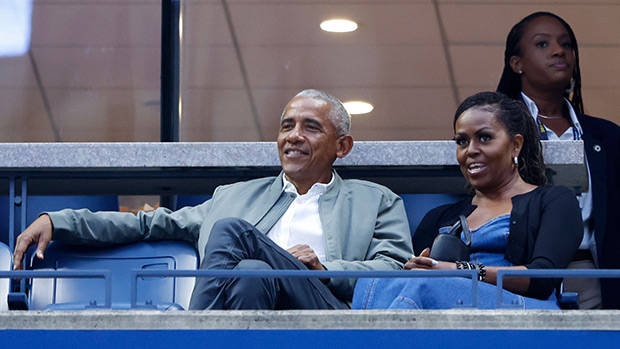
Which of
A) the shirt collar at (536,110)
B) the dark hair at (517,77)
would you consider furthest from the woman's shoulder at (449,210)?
the dark hair at (517,77)

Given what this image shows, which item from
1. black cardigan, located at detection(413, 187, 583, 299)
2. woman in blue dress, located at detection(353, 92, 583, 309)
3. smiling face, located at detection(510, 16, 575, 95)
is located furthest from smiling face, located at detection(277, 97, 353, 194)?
smiling face, located at detection(510, 16, 575, 95)

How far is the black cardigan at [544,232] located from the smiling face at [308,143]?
0.48m

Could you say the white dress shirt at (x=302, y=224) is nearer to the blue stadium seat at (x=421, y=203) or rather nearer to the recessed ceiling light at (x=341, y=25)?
the blue stadium seat at (x=421, y=203)

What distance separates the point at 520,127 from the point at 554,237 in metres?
0.51

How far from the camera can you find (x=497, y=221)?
10.4 feet

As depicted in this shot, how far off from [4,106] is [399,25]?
122 inches

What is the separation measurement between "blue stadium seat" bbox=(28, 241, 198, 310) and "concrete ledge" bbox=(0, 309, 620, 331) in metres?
1.12

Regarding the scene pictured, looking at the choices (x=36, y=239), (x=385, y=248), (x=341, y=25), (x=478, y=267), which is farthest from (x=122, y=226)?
(x=341, y=25)

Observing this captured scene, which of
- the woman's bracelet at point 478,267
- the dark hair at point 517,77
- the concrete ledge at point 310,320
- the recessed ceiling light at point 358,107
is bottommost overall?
the concrete ledge at point 310,320

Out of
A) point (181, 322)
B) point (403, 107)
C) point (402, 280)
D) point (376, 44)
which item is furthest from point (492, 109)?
point (403, 107)

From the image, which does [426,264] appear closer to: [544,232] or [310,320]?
[544,232]

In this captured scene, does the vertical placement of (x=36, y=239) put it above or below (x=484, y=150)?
below

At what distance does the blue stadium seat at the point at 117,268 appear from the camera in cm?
329

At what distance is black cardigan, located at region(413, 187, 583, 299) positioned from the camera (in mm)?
2920
